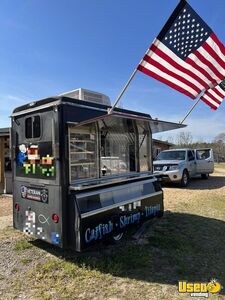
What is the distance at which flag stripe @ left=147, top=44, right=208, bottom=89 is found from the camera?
4723 mm

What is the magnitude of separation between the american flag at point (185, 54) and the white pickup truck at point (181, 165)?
595cm

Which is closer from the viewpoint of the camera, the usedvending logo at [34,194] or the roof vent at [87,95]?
the usedvending logo at [34,194]

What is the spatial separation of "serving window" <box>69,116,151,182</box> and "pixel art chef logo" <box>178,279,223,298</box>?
219cm

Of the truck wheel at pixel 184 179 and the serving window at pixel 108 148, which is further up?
the serving window at pixel 108 148

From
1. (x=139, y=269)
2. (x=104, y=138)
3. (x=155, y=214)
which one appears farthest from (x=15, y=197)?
(x=155, y=214)

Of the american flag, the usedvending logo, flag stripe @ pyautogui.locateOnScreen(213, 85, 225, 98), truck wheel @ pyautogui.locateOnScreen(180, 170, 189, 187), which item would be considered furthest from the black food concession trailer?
truck wheel @ pyautogui.locateOnScreen(180, 170, 189, 187)

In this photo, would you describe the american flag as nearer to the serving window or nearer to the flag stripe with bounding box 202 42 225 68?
the flag stripe with bounding box 202 42 225 68

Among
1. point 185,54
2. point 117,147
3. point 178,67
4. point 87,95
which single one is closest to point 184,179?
point 117,147

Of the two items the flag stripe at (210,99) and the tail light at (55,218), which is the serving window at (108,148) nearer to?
the tail light at (55,218)

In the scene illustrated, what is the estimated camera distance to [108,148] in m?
5.95

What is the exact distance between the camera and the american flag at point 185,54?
471 centimetres

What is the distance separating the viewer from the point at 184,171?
13.1m

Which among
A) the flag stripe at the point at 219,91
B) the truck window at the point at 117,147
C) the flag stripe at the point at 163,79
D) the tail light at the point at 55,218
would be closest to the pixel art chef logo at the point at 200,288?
the tail light at the point at 55,218

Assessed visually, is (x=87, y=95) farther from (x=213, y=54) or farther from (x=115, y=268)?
(x=115, y=268)
